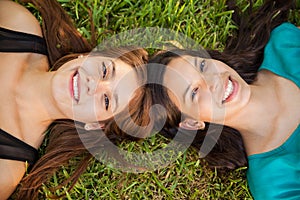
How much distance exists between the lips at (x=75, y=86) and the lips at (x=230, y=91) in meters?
0.87

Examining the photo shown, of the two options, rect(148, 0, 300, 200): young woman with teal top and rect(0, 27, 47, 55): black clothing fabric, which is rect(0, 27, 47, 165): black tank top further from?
rect(148, 0, 300, 200): young woman with teal top

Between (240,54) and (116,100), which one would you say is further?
(240,54)

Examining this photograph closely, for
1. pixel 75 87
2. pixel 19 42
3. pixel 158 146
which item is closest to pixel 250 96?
pixel 158 146

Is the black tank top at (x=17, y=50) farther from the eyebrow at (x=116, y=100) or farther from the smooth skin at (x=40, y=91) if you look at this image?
the eyebrow at (x=116, y=100)

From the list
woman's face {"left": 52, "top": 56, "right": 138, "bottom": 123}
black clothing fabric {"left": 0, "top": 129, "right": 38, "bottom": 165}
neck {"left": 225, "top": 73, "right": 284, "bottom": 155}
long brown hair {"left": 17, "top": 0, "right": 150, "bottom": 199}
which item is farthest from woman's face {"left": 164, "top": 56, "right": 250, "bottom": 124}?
black clothing fabric {"left": 0, "top": 129, "right": 38, "bottom": 165}

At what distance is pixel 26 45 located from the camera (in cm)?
320

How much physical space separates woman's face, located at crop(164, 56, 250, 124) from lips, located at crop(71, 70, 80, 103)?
0.54 m

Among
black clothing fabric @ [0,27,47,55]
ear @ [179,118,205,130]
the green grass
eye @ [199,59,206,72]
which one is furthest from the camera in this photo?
the green grass

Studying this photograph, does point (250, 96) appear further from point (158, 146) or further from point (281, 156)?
point (158, 146)

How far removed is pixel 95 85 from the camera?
Answer: 280 centimetres

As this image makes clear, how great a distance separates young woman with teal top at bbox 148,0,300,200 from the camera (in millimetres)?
2885

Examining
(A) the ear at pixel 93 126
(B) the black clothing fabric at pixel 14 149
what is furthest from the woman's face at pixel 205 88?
(B) the black clothing fabric at pixel 14 149

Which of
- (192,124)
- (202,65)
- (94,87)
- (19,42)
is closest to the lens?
(94,87)

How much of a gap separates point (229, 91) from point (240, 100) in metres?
0.09
